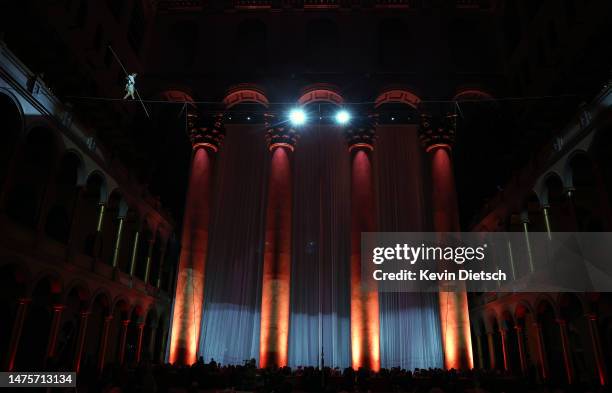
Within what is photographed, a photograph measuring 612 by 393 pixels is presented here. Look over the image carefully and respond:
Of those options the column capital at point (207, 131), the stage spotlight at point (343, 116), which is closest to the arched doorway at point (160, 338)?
the column capital at point (207, 131)

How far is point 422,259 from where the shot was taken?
65.0 ft

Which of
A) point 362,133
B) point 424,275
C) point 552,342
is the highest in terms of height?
point 362,133

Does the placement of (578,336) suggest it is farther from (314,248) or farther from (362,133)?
(362,133)

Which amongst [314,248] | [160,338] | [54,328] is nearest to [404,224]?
[314,248]

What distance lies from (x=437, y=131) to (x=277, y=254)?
9.02 metres

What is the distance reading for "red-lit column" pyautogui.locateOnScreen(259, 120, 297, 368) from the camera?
668 inches

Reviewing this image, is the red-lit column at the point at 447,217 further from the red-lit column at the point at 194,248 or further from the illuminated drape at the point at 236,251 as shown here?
the red-lit column at the point at 194,248

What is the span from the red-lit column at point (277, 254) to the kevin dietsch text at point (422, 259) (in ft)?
12.2

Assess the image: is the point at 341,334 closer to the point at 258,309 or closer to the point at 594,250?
the point at 258,309

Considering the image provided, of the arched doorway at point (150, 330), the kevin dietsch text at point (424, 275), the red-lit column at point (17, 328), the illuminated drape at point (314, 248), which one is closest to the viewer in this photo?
the red-lit column at point (17, 328)

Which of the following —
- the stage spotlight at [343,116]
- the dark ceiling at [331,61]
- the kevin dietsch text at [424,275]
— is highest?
the dark ceiling at [331,61]

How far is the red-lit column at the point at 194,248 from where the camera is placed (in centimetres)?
1720

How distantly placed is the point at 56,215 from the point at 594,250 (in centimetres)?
1890

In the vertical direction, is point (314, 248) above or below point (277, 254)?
above
